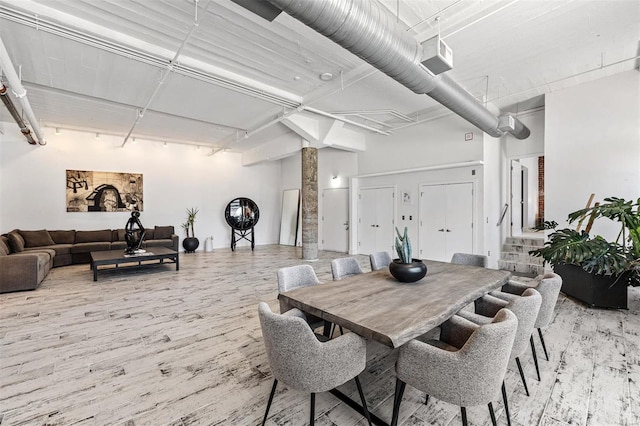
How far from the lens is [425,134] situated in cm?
702

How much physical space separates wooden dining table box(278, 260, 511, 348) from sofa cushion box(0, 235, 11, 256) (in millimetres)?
5741

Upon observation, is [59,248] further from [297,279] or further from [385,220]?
[385,220]

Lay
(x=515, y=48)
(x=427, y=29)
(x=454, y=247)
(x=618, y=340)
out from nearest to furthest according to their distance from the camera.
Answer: (x=618, y=340), (x=427, y=29), (x=515, y=48), (x=454, y=247)

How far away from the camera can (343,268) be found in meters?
3.24

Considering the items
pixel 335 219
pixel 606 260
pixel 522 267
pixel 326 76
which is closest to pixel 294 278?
pixel 326 76

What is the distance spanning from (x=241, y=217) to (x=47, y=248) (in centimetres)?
495

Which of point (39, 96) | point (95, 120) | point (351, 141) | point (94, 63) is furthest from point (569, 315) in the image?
point (95, 120)

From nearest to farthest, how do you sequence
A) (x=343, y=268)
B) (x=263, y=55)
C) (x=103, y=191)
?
(x=343, y=268)
(x=263, y=55)
(x=103, y=191)

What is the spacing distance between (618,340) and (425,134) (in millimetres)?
5194

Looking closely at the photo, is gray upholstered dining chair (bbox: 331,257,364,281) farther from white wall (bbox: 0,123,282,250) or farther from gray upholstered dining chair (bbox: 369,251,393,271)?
white wall (bbox: 0,123,282,250)

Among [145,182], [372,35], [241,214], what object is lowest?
[241,214]

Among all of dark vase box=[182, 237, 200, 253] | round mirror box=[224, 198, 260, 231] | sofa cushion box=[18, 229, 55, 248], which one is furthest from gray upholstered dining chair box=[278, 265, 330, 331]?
round mirror box=[224, 198, 260, 231]

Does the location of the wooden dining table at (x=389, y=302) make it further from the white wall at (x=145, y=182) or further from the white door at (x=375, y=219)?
the white wall at (x=145, y=182)

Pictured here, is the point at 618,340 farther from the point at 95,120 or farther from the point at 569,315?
the point at 95,120
